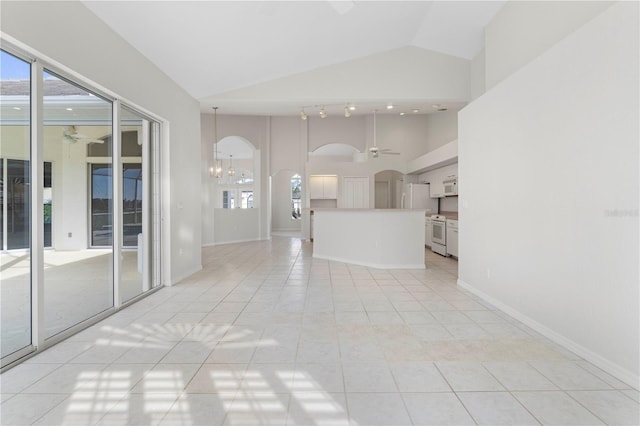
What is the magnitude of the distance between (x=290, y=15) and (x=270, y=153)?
6.61m

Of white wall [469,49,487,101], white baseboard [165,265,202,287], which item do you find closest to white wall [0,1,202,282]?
white baseboard [165,265,202,287]

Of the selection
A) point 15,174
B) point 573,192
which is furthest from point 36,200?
point 573,192

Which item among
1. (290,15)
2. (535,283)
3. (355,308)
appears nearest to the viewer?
(535,283)

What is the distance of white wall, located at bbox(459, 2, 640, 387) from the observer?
6.70 feet

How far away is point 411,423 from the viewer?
165cm

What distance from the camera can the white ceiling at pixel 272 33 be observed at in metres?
3.30

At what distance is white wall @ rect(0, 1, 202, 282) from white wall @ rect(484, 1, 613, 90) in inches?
180

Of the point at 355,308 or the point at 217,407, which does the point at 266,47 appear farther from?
the point at 217,407

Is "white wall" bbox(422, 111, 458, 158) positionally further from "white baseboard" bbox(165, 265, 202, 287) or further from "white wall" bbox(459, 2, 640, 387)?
"white baseboard" bbox(165, 265, 202, 287)

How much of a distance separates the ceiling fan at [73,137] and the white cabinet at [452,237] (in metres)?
6.59

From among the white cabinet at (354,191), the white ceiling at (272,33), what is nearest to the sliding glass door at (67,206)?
the white ceiling at (272,33)

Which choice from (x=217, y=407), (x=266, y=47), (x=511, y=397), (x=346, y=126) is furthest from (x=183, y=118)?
(x=346, y=126)

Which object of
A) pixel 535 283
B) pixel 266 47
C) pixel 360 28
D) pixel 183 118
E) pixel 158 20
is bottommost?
pixel 535 283

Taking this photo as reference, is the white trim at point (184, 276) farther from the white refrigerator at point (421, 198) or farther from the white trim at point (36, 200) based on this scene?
the white refrigerator at point (421, 198)
